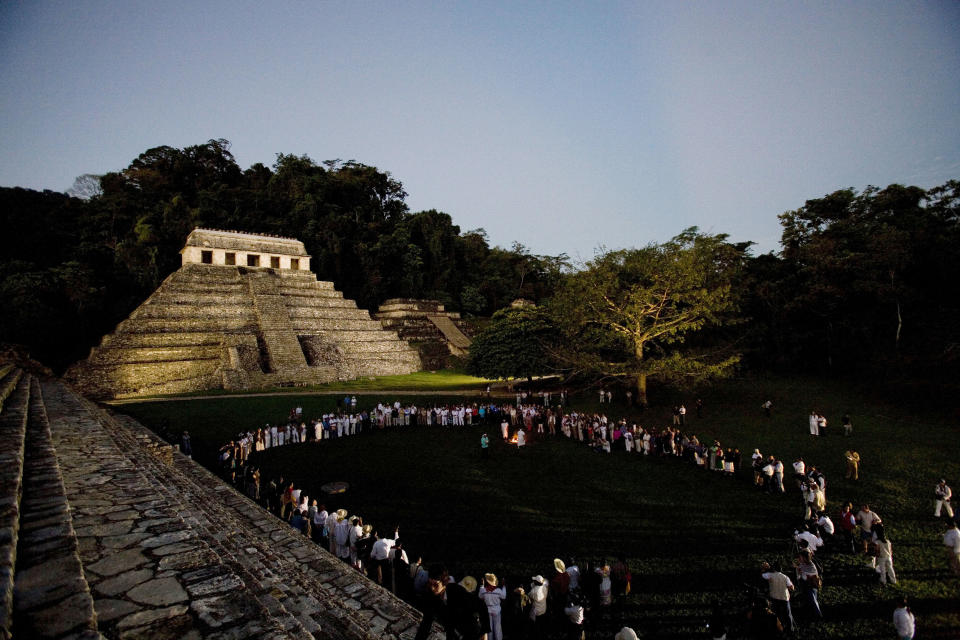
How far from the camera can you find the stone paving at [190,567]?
9.82ft

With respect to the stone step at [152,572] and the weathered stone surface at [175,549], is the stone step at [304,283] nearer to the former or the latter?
the stone step at [152,572]

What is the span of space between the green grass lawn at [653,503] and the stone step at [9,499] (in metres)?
6.25

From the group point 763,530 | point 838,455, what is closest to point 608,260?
point 838,455

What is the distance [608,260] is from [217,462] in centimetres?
1923

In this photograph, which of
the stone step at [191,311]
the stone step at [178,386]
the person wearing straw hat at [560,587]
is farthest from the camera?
the stone step at [191,311]

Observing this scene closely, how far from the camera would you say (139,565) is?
12.0 feet

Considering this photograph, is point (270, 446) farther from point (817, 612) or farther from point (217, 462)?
point (817, 612)

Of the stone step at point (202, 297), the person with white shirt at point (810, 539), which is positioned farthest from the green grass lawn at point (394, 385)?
the person with white shirt at point (810, 539)

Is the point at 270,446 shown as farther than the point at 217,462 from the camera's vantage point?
Yes

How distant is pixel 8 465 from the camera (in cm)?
486

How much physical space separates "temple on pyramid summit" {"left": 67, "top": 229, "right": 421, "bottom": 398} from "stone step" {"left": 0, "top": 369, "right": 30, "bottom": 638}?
19296 mm

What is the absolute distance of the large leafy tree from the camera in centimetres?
2111

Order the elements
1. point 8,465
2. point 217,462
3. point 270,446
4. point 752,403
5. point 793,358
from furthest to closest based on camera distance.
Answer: point 793,358 < point 752,403 < point 270,446 < point 217,462 < point 8,465

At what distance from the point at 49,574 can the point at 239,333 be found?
30.4 meters
